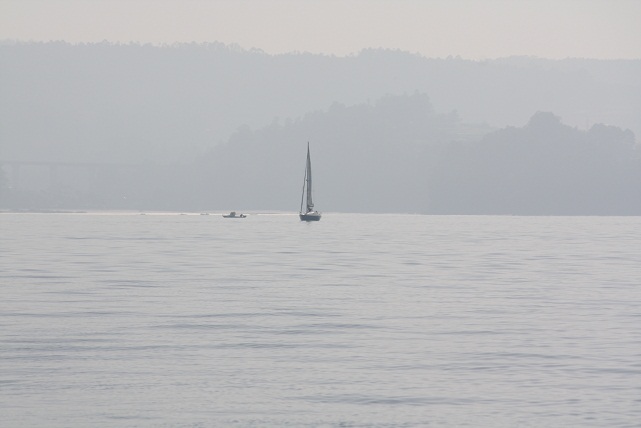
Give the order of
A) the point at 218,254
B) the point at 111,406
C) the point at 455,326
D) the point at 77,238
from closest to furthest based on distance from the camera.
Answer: the point at 111,406
the point at 455,326
the point at 218,254
the point at 77,238

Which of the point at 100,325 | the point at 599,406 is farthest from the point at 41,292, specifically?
the point at 599,406

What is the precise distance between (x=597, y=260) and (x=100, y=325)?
4544 centimetres

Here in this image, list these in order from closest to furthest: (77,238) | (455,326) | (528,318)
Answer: (455,326) < (528,318) < (77,238)

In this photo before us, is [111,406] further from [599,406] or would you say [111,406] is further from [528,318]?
[528,318]

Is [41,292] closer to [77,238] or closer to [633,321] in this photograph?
[633,321]

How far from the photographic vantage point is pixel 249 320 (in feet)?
134

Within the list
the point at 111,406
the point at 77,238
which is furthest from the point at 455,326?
the point at 77,238

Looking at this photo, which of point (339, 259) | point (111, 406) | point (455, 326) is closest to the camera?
point (111, 406)

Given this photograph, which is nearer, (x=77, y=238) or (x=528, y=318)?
(x=528, y=318)

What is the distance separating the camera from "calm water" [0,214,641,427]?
85.4 ft

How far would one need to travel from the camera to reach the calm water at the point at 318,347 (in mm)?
26031

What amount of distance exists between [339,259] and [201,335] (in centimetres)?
4197

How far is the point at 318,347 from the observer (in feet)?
112

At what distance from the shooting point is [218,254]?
84.1 meters
